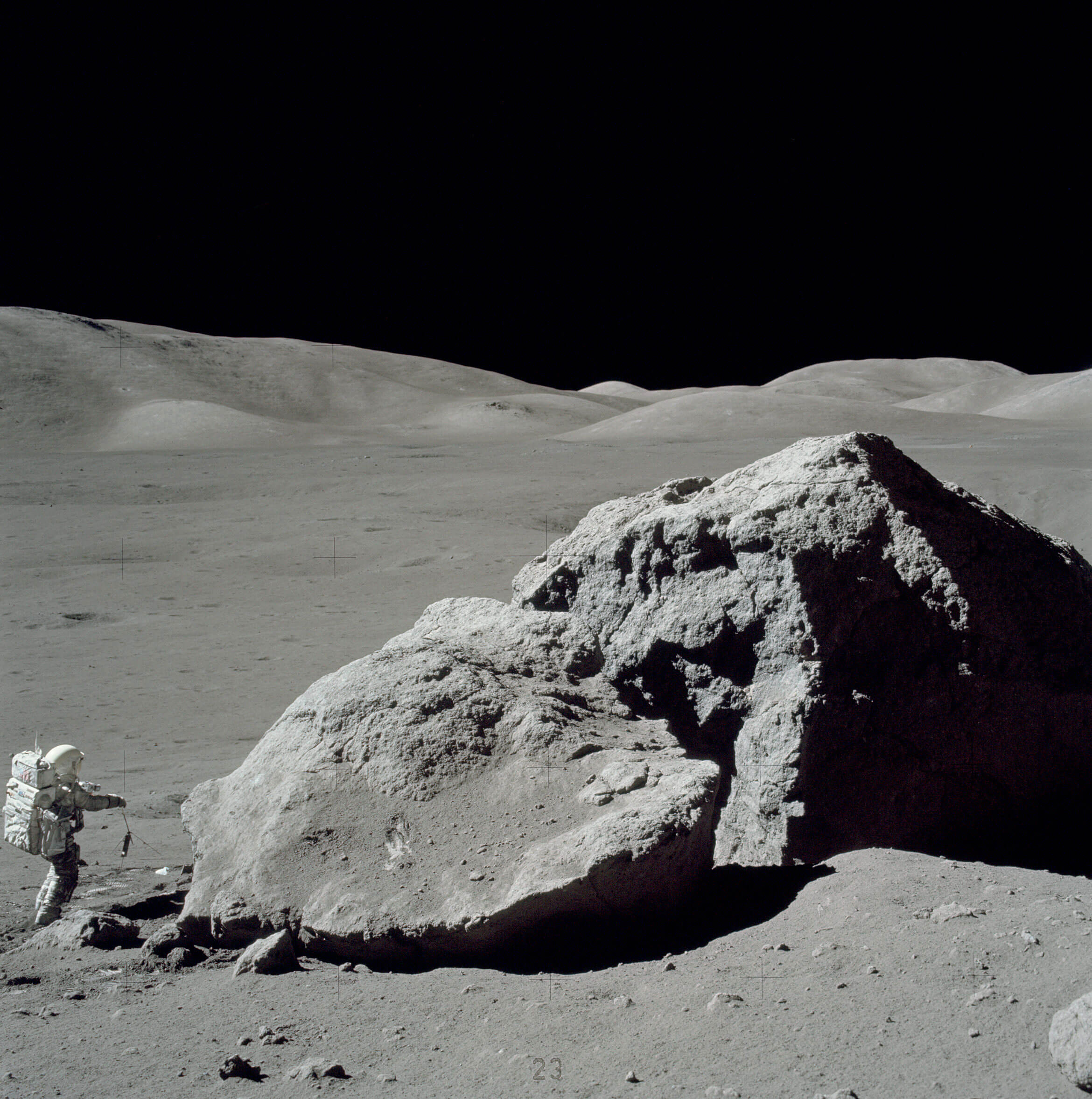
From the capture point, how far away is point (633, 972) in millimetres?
2090

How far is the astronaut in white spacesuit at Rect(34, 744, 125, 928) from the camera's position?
9.39ft

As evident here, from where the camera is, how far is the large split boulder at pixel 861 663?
2713 millimetres

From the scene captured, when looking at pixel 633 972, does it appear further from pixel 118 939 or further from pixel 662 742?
pixel 118 939

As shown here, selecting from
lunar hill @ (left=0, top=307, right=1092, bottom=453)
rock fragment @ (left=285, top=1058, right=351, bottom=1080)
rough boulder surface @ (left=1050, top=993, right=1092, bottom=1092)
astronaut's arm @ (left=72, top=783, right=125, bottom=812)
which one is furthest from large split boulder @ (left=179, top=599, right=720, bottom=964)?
lunar hill @ (left=0, top=307, right=1092, bottom=453)

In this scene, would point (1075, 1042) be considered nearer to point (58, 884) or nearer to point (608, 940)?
point (608, 940)

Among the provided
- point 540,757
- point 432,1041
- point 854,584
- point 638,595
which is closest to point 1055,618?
point 854,584

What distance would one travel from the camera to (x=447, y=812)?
250cm

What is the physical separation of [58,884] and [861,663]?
241 cm

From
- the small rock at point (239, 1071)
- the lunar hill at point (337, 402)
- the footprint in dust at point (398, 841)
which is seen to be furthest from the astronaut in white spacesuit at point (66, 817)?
the lunar hill at point (337, 402)

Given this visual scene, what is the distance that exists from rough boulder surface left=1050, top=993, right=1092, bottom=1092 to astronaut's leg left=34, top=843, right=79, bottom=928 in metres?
2.57

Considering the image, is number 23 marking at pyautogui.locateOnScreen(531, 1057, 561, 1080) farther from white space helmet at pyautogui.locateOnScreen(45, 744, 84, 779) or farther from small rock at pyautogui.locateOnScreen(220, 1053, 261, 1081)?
white space helmet at pyautogui.locateOnScreen(45, 744, 84, 779)

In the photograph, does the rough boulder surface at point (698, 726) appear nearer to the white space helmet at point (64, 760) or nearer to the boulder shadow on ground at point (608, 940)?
the boulder shadow on ground at point (608, 940)

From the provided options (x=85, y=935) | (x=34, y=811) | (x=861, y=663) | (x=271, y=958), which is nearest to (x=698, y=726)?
(x=861, y=663)

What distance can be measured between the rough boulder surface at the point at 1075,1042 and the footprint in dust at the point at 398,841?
1.42m
